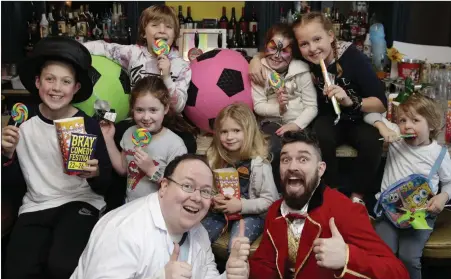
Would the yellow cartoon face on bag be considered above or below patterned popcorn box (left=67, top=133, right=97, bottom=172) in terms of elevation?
below

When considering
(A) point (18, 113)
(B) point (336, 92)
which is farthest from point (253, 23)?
(A) point (18, 113)

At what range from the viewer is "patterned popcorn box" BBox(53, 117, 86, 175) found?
2.81 m

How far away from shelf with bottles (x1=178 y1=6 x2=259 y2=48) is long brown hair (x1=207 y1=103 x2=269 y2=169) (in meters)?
3.61

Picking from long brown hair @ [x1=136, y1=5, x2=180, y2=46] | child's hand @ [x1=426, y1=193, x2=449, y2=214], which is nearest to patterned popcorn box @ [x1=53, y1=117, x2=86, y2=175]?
long brown hair @ [x1=136, y1=5, x2=180, y2=46]

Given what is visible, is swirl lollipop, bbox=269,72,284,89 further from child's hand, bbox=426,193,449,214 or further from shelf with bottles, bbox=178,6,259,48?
shelf with bottles, bbox=178,6,259,48

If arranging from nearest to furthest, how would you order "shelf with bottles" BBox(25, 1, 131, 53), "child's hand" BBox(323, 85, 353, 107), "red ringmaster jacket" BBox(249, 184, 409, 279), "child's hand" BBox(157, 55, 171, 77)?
1. "red ringmaster jacket" BBox(249, 184, 409, 279)
2. "child's hand" BBox(323, 85, 353, 107)
3. "child's hand" BBox(157, 55, 171, 77)
4. "shelf with bottles" BBox(25, 1, 131, 53)

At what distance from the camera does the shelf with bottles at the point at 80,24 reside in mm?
6398

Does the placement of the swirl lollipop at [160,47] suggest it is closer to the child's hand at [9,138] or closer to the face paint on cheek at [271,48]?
the face paint on cheek at [271,48]

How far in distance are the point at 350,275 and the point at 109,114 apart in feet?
5.33

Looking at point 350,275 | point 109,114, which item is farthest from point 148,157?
point 350,275

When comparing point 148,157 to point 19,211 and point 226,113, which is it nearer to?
point 226,113

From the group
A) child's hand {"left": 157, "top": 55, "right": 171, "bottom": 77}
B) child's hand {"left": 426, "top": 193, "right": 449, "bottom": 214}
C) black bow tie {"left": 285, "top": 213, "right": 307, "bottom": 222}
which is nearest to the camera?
black bow tie {"left": 285, "top": 213, "right": 307, "bottom": 222}

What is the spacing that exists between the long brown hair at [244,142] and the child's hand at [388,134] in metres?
0.67

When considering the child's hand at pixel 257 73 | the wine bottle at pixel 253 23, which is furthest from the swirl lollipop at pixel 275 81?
the wine bottle at pixel 253 23
